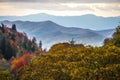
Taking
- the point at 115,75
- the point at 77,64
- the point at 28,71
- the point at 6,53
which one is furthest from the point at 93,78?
the point at 6,53

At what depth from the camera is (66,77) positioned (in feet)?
190

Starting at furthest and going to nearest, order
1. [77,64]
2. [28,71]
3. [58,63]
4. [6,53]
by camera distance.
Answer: [6,53]
[28,71]
[58,63]
[77,64]

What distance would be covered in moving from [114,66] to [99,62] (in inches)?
169

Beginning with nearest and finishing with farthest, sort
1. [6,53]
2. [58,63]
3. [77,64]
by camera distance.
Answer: [77,64] < [58,63] < [6,53]

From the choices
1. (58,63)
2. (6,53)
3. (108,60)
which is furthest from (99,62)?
(6,53)

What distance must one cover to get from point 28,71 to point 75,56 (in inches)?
368

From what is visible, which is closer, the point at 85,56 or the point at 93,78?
the point at 93,78

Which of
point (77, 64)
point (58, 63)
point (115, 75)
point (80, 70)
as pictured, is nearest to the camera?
point (115, 75)

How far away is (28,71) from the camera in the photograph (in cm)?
6869

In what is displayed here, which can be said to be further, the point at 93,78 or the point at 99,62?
the point at 99,62

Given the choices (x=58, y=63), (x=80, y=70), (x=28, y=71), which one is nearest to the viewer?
(x=80, y=70)

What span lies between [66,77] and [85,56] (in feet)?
16.5

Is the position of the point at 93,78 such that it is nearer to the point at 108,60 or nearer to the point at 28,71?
the point at 108,60

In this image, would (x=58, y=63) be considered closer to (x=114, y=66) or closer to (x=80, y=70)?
(x=80, y=70)
